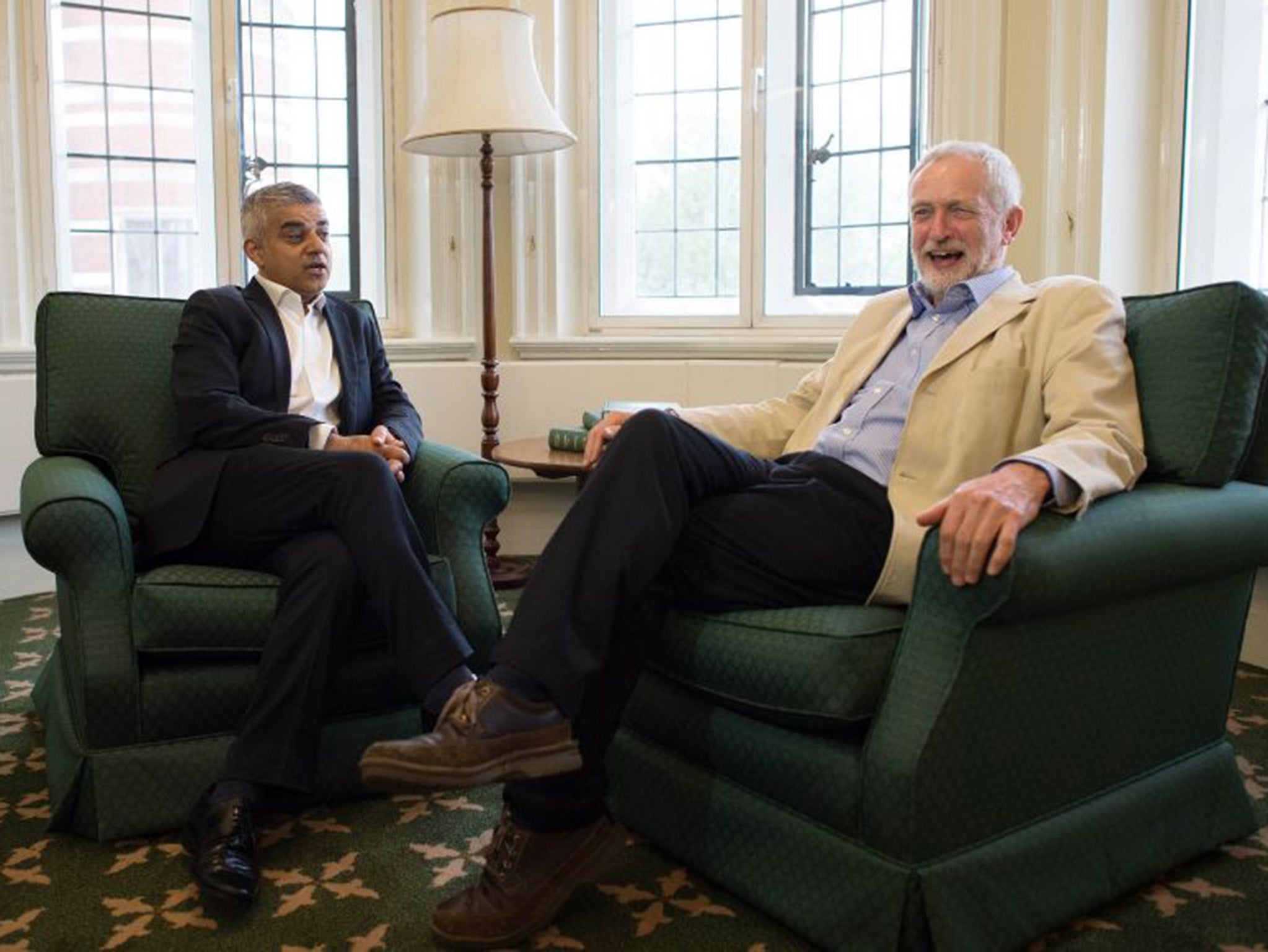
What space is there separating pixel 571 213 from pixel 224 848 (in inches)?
116

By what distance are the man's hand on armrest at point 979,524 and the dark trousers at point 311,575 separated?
896 mm

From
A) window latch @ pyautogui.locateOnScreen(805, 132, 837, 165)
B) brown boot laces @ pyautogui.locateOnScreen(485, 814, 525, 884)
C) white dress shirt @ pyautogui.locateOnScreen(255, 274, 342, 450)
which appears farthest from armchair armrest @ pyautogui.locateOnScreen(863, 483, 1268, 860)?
window latch @ pyautogui.locateOnScreen(805, 132, 837, 165)

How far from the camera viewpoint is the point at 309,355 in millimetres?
2670

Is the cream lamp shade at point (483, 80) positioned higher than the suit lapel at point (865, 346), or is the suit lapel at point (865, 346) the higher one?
the cream lamp shade at point (483, 80)

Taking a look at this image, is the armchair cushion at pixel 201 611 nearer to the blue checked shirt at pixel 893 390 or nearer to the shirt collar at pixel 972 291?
the blue checked shirt at pixel 893 390

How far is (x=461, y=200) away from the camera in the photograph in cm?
432

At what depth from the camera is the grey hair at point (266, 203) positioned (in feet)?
8.67

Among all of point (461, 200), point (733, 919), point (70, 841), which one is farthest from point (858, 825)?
point (461, 200)

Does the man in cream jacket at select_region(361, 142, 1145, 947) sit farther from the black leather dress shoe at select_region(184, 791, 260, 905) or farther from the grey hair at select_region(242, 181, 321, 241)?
the grey hair at select_region(242, 181, 321, 241)

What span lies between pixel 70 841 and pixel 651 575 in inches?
43.7

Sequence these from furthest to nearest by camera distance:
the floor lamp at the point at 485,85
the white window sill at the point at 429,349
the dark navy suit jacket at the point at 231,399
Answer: the white window sill at the point at 429,349
the floor lamp at the point at 485,85
the dark navy suit jacket at the point at 231,399

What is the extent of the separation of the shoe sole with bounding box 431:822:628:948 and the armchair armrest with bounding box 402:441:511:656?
2.23 ft

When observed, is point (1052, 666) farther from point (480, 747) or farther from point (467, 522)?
point (467, 522)

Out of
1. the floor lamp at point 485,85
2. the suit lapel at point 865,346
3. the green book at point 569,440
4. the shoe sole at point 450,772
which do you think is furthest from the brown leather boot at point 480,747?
the floor lamp at point 485,85
